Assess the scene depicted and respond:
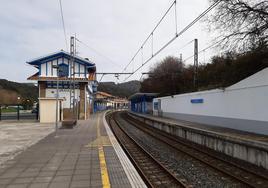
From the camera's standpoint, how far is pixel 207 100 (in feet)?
84.8

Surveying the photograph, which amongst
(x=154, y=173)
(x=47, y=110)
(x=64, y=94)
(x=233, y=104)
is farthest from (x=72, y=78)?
(x=154, y=173)

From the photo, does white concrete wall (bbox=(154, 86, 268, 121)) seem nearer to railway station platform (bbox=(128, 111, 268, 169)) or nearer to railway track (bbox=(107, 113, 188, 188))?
railway station platform (bbox=(128, 111, 268, 169))

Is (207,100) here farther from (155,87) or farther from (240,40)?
(155,87)

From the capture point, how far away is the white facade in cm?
1766

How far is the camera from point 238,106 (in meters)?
20.3

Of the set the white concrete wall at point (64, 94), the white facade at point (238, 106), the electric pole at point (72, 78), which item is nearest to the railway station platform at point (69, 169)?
the white facade at point (238, 106)

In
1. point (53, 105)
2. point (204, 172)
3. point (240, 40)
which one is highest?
point (240, 40)

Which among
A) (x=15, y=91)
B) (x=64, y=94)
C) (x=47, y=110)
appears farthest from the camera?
(x=15, y=91)

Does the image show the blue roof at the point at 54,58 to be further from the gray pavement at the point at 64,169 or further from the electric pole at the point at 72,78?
the gray pavement at the point at 64,169

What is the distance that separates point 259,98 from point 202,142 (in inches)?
145

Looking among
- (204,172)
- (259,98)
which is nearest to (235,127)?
(259,98)

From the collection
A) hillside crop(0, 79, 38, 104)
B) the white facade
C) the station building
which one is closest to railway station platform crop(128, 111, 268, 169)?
the white facade

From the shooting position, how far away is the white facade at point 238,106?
1766 centimetres

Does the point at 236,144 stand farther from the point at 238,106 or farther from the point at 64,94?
the point at 64,94
